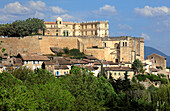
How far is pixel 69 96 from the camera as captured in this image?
3095 centimetres

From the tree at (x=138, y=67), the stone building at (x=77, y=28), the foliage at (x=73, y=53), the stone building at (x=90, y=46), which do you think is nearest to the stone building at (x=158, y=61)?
the stone building at (x=90, y=46)

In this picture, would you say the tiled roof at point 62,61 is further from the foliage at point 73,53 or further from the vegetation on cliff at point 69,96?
the vegetation on cliff at point 69,96

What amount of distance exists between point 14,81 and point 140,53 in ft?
181

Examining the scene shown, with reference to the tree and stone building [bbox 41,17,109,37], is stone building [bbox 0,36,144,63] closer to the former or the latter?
the tree

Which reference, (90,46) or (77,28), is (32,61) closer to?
(90,46)

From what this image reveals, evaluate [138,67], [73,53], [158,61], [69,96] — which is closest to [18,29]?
[73,53]

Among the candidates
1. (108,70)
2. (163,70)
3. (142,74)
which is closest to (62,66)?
(108,70)

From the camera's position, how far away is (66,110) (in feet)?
94.6

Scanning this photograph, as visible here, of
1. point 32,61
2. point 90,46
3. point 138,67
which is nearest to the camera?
point 32,61

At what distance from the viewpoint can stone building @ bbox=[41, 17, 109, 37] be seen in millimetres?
90312

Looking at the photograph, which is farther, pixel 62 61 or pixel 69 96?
pixel 62 61

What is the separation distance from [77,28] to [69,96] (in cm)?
6563

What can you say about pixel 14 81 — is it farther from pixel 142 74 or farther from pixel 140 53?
pixel 140 53

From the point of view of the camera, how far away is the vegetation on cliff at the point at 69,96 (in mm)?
24359
